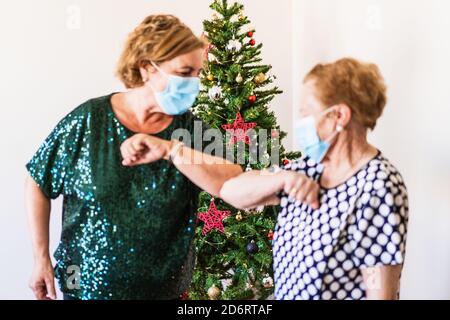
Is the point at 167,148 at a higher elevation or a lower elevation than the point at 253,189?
higher

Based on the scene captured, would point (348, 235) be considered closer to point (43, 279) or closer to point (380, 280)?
point (380, 280)

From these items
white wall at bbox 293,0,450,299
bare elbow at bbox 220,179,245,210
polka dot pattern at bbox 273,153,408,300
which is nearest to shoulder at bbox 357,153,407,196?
polka dot pattern at bbox 273,153,408,300

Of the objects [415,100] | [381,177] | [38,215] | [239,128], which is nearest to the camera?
[381,177]

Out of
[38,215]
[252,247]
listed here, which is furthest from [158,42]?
[252,247]

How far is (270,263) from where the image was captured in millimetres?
2514

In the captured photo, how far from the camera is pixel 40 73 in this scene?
279 centimetres

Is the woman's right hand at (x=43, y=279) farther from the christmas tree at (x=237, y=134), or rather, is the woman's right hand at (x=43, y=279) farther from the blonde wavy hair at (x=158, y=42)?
the christmas tree at (x=237, y=134)

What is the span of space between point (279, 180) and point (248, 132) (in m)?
0.79

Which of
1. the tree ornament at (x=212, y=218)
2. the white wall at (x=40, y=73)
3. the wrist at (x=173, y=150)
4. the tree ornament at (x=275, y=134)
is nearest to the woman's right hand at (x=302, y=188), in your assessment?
the wrist at (x=173, y=150)

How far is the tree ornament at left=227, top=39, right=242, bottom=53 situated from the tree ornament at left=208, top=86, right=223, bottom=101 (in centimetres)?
15

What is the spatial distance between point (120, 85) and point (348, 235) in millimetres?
1665

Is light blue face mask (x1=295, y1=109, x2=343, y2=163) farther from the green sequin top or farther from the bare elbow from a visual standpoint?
the green sequin top
